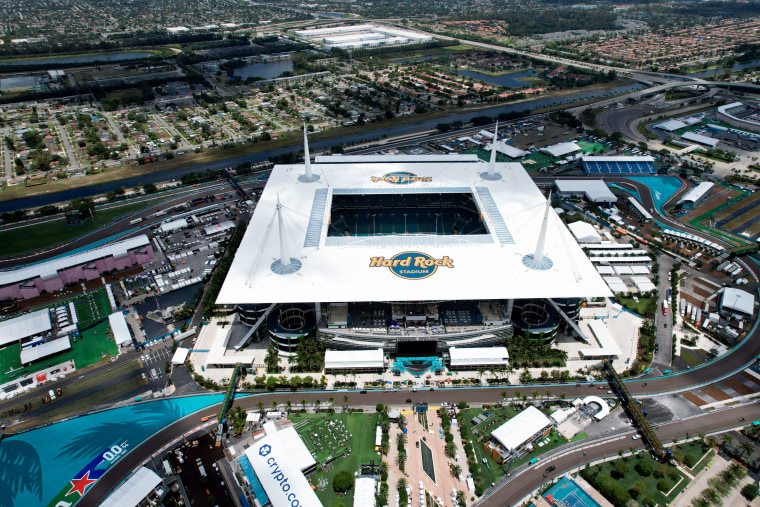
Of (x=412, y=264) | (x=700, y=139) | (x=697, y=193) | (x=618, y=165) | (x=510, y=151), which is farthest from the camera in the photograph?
(x=700, y=139)

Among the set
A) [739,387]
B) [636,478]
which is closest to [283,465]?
[636,478]

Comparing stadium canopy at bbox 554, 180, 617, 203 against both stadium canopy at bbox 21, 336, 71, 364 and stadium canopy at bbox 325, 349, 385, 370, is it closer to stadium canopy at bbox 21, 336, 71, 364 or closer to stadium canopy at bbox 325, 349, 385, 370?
stadium canopy at bbox 325, 349, 385, 370

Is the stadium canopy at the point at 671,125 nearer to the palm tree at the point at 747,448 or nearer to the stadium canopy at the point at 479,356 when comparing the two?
the stadium canopy at the point at 479,356

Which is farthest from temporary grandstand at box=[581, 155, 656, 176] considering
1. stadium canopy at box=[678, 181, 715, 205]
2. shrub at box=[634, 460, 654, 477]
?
shrub at box=[634, 460, 654, 477]

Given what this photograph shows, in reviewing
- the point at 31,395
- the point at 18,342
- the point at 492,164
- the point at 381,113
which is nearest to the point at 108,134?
the point at 381,113

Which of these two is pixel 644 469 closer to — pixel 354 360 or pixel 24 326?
pixel 354 360

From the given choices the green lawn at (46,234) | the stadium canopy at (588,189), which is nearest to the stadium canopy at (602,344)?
the stadium canopy at (588,189)
